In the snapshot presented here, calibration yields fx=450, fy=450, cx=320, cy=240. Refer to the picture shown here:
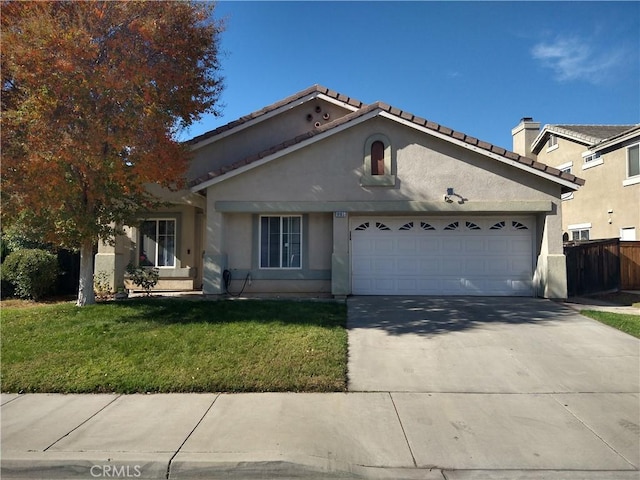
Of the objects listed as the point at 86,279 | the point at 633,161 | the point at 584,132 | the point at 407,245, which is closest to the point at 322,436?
the point at 86,279

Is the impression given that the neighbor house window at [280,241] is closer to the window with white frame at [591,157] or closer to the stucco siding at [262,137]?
the stucco siding at [262,137]

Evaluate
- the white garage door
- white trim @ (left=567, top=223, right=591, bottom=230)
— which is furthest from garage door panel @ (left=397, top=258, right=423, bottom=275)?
white trim @ (left=567, top=223, right=591, bottom=230)

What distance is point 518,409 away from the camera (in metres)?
5.27

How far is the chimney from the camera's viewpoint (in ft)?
77.1

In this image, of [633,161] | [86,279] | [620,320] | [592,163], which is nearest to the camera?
[620,320]

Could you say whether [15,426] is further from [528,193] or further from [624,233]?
[624,233]

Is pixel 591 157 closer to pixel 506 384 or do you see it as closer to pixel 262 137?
pixel 262 137

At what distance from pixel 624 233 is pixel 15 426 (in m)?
21.2

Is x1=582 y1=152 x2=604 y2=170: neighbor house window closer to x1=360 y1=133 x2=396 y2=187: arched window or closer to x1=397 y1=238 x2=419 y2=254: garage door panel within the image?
x1=397 y1=238 x2=419 y2=254: garage door panel

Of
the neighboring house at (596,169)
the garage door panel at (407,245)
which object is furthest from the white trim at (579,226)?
the garage door panel at (407,245)

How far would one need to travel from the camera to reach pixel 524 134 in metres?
23.9

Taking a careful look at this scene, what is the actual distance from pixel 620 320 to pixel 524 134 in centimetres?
1718

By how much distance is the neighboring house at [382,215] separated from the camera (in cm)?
1180

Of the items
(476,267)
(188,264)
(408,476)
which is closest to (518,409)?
(408,476)
